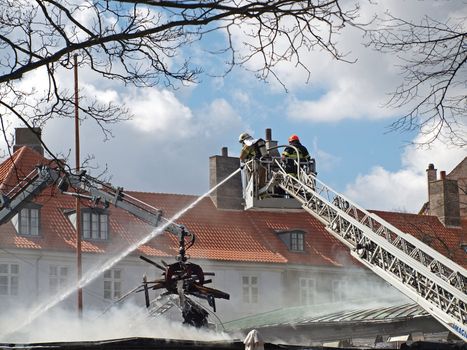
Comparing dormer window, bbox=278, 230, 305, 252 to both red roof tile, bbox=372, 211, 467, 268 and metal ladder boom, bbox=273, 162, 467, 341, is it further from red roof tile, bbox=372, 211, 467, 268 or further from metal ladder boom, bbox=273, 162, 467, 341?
metal ladder boom, bbox=273, 162, 467, 341

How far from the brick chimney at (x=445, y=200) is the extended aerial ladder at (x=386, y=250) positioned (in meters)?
26.9

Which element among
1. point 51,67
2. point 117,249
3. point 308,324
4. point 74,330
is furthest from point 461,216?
point 51,67

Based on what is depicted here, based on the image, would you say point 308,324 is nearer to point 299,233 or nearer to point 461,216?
point 299,233

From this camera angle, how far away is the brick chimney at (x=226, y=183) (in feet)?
161

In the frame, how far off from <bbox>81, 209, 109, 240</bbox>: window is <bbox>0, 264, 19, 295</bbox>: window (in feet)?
11.7

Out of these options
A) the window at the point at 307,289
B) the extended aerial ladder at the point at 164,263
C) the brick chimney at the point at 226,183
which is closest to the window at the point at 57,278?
the brick chimney at the point at 226,183

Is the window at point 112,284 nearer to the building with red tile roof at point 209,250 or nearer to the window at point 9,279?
the building with red tile roof at point 209,250

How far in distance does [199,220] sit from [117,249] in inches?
257

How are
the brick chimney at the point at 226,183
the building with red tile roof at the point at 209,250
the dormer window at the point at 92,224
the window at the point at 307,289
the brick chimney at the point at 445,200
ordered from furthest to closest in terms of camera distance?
the brick chimney at the point at 445,200, the brick chimney at the point at 226,183, the window at the point at 307,289, the dormer window at the point at 92,224, the building with red tile roof at the point at 209,250

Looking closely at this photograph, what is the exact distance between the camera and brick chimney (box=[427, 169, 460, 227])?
53409 mm

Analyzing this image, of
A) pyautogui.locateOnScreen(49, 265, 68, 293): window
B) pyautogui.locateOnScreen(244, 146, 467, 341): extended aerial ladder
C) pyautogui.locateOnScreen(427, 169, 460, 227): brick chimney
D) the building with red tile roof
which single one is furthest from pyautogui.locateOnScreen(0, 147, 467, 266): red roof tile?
pyautogui.locateOnScreen(244, 146, 467, 341): extended aerial ladder

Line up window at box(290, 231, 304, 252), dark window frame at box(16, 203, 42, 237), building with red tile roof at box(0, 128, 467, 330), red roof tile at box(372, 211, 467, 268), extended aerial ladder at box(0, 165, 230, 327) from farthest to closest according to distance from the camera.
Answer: red roof tile at box(372, 211, 467, 268) < window at box(290, 231, 304, 252) < dark window frame at box(16, 203, 42, 237) < building with red tile roof at box(0, 128, 467, 330) < extended aerial ladder at box(0, 165, 230, 327)

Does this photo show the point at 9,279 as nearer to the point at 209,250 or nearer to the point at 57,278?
the point at 57,278

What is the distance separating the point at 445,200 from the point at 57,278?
22.3 meters
